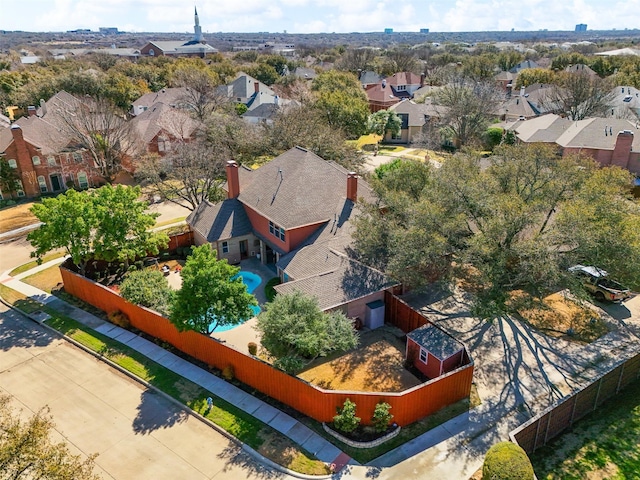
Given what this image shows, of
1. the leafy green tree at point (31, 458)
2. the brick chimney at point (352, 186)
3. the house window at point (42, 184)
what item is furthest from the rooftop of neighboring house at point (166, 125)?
the leafy green tree at point (31, 458)

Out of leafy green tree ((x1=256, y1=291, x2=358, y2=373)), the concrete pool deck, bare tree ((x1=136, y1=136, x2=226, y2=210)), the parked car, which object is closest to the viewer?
leafy green tree ((x1=256, y1=291, x2=358, y2=373))

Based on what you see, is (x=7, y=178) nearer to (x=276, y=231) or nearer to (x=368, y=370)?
(x=276, y=231)

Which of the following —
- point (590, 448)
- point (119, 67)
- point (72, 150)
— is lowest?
point (590, 448)

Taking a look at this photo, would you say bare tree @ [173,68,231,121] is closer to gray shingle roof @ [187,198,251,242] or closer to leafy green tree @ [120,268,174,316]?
gray shingle roof @ [187,198,251,242]

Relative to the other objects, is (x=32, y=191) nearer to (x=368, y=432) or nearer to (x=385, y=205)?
(x=385, y=205)

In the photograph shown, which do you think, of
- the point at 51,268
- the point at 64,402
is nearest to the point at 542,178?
the point at 64,402

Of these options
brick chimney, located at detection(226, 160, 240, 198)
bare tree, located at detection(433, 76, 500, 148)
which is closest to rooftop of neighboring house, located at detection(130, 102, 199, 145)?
brick chimney, located at detection(226, 160, 240, 198)

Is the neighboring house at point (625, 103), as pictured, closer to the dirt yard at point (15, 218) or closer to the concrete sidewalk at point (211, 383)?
the concrete sidewalk at point (211, 383)
